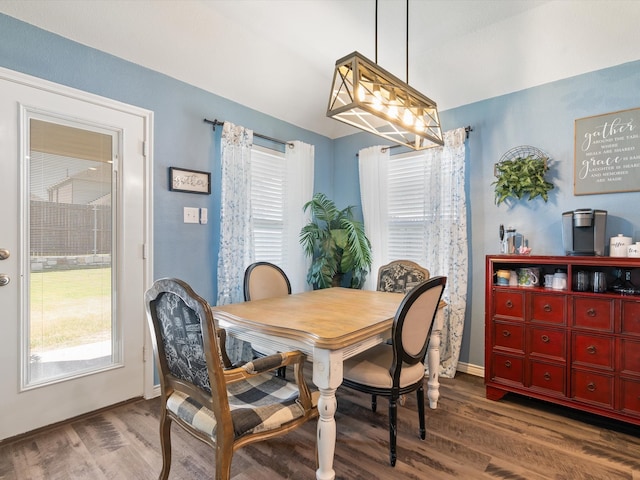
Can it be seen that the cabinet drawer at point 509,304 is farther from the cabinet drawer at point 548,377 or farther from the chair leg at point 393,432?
the chair leg at point 393,432

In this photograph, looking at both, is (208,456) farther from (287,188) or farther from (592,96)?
(592,96)

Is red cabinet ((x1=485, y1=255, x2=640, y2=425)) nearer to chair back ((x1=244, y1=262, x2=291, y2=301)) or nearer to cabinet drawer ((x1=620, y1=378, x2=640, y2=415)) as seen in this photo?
cabinet drawer ((x1=620, y1=378, x2=640, y2=415))

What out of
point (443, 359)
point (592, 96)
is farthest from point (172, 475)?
point (592, 96)

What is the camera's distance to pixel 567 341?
2377mm

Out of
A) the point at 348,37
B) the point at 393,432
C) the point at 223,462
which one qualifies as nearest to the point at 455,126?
the point at 348,37

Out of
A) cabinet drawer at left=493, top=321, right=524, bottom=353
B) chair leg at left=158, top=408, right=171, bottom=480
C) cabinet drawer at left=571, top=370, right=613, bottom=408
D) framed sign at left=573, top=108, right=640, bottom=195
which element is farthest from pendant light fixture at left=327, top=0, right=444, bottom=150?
cabinet drawer at left=571, top=370, right=613, bottom=408

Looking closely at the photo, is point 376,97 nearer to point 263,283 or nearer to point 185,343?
point 185,343

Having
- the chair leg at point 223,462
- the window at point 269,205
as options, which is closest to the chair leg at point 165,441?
the chair leg at point 223,462

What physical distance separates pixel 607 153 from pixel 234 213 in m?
3.05

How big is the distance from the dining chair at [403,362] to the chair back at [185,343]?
0.91 metres

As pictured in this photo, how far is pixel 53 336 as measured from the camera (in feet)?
7.50

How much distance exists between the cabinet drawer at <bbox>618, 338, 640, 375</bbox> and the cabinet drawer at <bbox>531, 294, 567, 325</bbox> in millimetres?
331

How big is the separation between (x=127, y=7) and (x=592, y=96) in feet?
11.4

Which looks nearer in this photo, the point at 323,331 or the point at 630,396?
the point at 323,331
